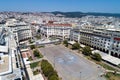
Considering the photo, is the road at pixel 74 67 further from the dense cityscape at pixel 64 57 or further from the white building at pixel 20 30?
the white building at pixel 20 30

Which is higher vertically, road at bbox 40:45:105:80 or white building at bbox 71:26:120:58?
white building at bbox 71:26:120:58

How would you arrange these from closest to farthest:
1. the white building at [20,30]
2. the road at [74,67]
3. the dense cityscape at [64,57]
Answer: the dense cityscape at [64,57]
the road at [74,67]
the white building at [20,30]

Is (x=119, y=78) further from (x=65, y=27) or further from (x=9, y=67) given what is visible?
(x=65, y=27)

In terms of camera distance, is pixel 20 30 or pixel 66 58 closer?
pixel 66 58

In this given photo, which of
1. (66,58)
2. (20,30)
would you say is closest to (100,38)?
(66,58)

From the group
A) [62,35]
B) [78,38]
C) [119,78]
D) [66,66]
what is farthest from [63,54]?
[62,35]

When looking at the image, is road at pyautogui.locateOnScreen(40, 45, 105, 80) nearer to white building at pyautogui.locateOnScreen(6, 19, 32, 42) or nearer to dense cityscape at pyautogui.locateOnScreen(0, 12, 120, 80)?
dense cityscape at pyautogui.locateOnScreen(0, 12, 120, 80)

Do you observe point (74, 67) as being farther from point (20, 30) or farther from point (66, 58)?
point (20, 30)

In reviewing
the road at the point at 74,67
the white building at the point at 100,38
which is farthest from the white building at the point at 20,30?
the white building at the point at 100,38

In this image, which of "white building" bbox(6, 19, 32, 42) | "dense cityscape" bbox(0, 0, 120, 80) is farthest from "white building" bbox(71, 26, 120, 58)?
"white building" bbox(6, 19, 32, 42)
